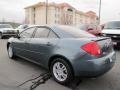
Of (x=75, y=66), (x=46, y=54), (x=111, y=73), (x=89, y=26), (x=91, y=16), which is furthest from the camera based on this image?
(x=91, y=16)

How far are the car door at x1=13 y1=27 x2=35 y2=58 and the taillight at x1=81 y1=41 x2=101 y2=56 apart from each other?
2220mm

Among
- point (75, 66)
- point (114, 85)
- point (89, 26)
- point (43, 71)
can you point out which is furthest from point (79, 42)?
point (89, 26)

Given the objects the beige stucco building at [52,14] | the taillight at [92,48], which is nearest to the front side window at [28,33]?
the taillight at [92,48]

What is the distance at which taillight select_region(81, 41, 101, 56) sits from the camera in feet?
13.8

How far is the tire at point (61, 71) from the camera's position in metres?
4.46

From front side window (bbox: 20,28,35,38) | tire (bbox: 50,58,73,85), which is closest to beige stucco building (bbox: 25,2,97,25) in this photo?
front side window (bbox: 20,28,35,38)

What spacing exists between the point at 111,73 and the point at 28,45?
263 cm

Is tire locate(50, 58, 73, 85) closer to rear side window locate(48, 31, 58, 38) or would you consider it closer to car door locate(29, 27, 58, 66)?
car door locate(29, 27, 58, 66)

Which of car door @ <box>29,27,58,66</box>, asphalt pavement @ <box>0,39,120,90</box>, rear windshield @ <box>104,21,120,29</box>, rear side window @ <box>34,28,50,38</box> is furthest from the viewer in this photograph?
rear windshield @ <box>104,21,120,29</box>

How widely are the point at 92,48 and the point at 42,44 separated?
154cm

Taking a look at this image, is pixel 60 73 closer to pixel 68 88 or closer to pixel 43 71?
pixel 68 88

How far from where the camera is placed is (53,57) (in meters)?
4.82

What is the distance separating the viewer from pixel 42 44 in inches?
203

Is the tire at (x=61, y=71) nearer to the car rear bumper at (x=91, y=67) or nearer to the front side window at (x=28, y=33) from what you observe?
the car rear bumper at (x=91, y=67)
